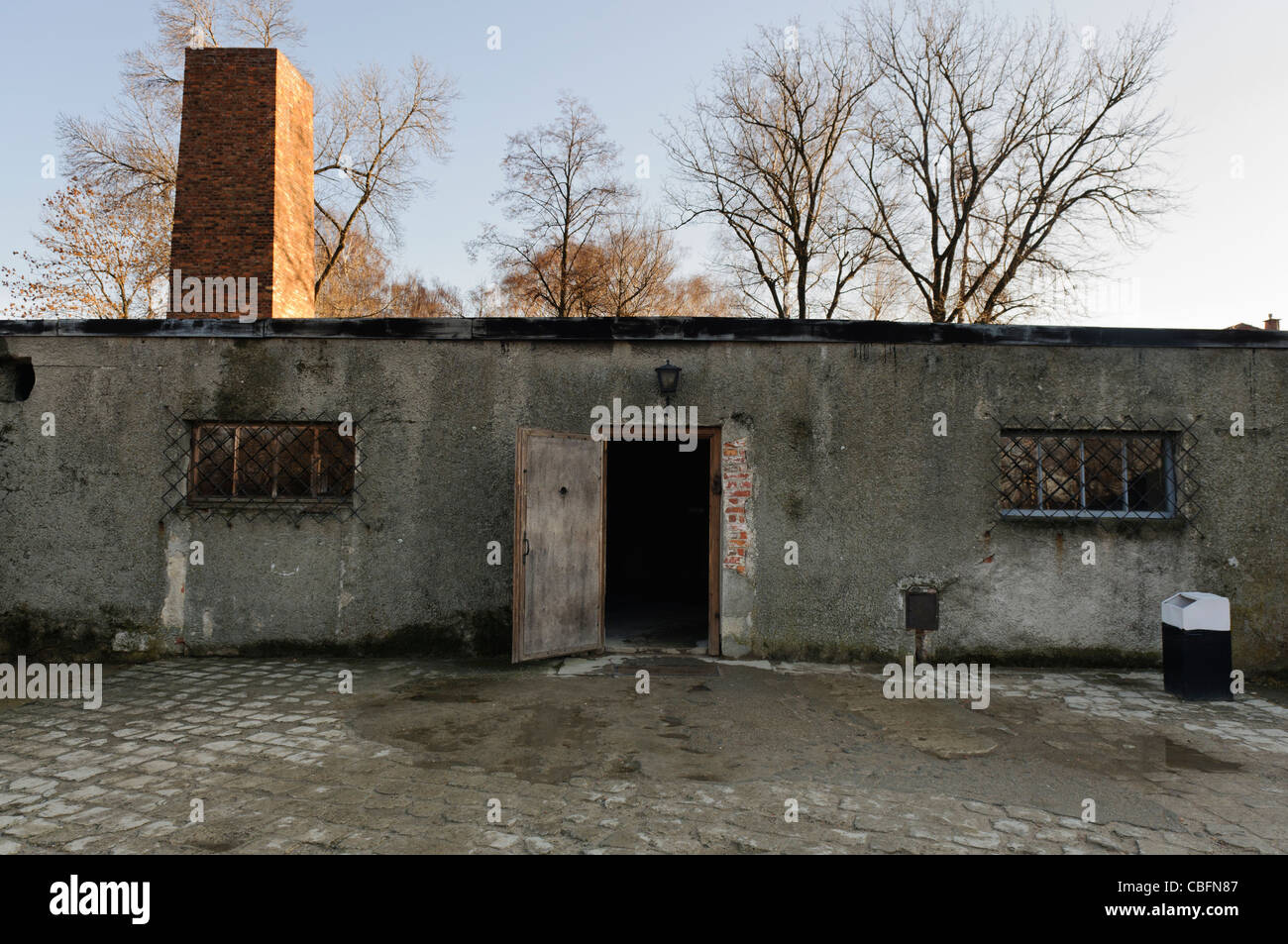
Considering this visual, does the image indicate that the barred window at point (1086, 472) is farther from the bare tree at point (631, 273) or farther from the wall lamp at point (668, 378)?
the bare tree at point (631, 273)

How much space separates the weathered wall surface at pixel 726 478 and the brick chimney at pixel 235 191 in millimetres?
3319

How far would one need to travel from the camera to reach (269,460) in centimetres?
692

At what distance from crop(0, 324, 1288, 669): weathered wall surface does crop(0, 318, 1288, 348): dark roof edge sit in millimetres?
92

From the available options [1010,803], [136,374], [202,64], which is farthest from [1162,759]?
[202,64]

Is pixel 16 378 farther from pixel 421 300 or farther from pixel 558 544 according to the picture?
pixel 421 300

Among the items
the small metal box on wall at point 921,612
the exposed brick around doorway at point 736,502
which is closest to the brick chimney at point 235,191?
the exposed brick around doorway at point 736,502

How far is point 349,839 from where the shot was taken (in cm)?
320

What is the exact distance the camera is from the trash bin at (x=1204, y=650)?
18.8 ft

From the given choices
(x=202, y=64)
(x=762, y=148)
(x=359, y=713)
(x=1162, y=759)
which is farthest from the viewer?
(x=762, y=148)

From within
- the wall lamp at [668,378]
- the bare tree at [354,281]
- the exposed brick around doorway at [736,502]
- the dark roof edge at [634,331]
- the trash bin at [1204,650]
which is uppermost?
the bare tree at [354,281]

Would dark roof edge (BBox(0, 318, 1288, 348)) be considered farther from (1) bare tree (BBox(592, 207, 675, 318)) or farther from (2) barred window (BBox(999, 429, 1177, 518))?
(1) bare tree (BBox(592, 207, 675, 318))

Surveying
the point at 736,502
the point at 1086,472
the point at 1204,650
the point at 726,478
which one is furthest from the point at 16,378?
the point at 1204,650

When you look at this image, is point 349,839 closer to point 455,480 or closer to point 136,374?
point 455,480
